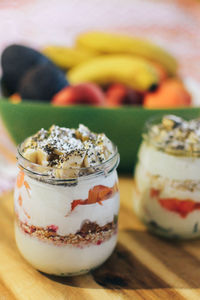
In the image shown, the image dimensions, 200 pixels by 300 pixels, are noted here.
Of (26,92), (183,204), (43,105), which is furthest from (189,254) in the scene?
(26,92)

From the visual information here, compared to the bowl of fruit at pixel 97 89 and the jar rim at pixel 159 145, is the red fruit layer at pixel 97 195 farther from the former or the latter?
the bowl of fruit at pixel 97 89

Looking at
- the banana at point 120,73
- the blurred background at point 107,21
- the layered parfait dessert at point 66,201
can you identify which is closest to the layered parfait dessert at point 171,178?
the layered parfait dessert at point 66,201

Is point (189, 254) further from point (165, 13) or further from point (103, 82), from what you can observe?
point (165, 13)

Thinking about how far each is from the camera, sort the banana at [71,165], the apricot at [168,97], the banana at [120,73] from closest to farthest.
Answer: the banana at [71,165] → the apricot at [168,97] → the banana at [120,73]

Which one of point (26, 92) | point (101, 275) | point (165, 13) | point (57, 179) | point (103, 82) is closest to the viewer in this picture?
point (57, 179)

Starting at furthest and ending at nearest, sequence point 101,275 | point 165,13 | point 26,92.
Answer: point 165,13 < point 26,92 < point 101,275

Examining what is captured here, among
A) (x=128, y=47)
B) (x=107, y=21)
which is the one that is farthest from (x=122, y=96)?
(x=107, y=21)

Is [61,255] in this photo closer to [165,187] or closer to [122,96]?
[165,187]
